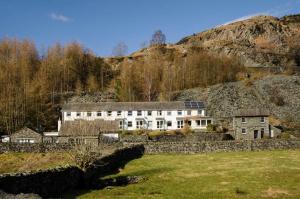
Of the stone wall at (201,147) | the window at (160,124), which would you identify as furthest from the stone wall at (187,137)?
the window at (160,124)

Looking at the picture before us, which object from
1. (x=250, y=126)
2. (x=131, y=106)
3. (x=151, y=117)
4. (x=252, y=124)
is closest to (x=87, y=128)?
(x=131, y=106)

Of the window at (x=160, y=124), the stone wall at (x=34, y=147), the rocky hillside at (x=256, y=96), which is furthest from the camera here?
the rocky hillside at (x=256, y=96)

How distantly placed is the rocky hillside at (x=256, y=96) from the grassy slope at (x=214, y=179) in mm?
52656

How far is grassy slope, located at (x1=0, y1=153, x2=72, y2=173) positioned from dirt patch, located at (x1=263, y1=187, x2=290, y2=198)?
24.8 m

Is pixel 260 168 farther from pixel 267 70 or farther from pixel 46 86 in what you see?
pixel 267 70

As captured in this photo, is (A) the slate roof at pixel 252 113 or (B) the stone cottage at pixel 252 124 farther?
(B) the stone cottage at pixel 252 124

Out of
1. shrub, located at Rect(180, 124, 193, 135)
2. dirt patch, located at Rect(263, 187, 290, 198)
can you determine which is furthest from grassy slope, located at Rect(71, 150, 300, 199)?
shrub, located at Rect(180, 124, 193, 135)

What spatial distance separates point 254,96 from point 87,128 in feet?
185

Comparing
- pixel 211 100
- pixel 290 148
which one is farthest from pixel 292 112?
pixel 290 148

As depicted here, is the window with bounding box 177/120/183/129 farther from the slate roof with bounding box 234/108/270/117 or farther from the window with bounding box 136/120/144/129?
the slate roof with bounding box 234/108/270/117

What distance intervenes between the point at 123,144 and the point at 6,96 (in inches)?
1720

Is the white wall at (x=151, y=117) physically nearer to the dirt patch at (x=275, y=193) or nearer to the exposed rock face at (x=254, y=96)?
the exposed rock face at (x=254, y=96)

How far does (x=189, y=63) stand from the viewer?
137000 mm

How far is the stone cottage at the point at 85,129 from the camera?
241 feet
